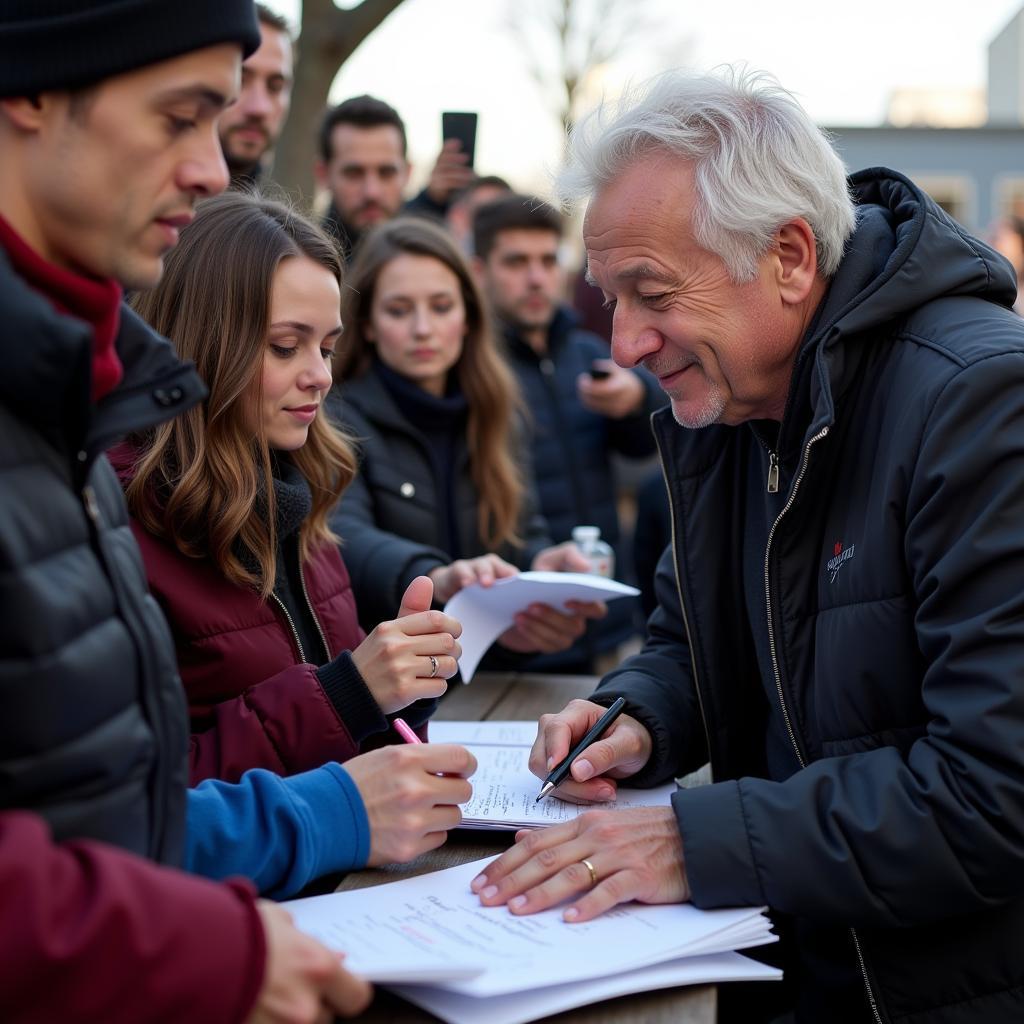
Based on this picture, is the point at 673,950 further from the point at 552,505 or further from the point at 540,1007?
the point at 552,505

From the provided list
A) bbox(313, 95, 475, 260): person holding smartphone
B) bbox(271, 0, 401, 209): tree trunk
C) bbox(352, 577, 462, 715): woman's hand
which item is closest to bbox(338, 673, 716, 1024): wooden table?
bbox(352, 577, 462, 715): woman's hand

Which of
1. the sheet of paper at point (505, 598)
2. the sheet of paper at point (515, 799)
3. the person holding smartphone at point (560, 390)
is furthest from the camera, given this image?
the person holding smartphone at point (560, 390)

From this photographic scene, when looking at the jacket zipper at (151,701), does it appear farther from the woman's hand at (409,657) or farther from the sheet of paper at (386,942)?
the woman's hand at (409,657)

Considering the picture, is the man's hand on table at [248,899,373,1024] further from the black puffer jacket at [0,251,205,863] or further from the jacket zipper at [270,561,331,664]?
the jacket zipper at [270,561,331,664]

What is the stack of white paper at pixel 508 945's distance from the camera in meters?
1.34

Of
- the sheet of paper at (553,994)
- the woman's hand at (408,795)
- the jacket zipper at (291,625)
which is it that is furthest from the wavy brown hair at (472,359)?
the sheet of paper at (553,994)

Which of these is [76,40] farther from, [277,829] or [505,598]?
[505,598]

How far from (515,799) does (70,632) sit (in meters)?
0.97

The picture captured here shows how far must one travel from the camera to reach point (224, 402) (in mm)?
2230

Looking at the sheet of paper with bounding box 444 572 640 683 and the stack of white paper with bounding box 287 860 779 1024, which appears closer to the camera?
the stack of white paper with bounding box 287 860 779 1024

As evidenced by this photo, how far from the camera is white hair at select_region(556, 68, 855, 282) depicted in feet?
6.70

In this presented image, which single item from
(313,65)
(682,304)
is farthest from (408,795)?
(313,65)

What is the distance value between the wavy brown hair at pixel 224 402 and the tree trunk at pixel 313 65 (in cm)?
380

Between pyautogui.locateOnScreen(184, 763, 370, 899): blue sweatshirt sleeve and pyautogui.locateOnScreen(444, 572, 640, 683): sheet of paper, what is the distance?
96 centimetres
